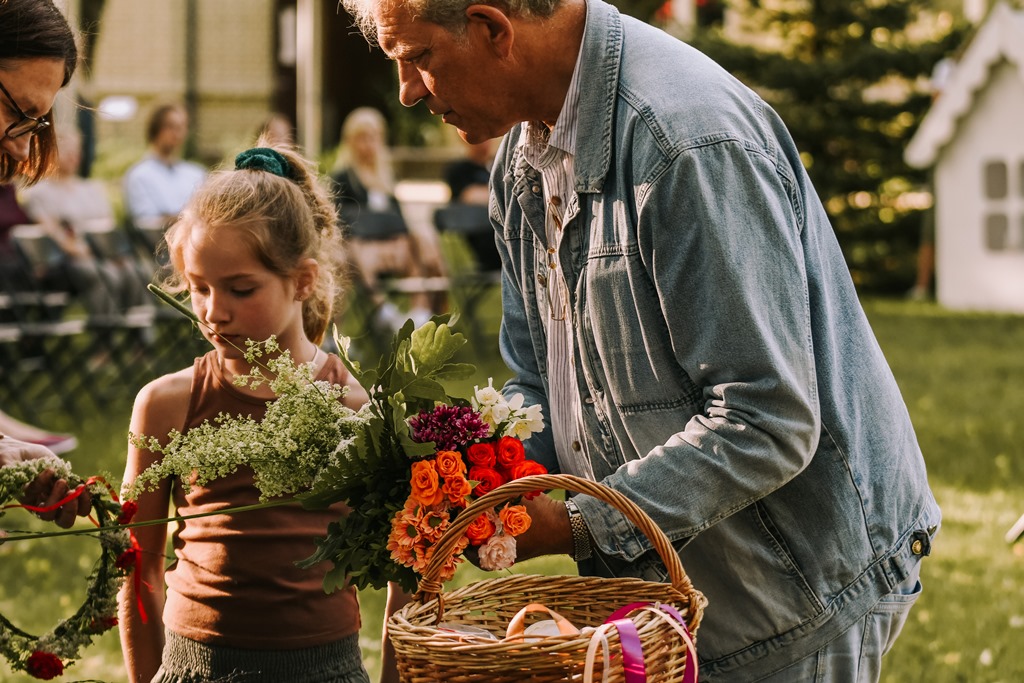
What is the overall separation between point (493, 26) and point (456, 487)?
73 centimetres

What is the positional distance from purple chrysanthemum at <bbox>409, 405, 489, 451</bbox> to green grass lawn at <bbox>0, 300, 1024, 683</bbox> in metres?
2.32

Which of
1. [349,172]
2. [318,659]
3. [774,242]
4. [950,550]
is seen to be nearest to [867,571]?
[774,242]

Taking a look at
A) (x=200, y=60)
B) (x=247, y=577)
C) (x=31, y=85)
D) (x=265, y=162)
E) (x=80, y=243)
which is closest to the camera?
(x=31, y=85)

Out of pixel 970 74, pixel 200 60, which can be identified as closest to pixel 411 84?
pixel 970 74

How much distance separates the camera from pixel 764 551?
2129 mm

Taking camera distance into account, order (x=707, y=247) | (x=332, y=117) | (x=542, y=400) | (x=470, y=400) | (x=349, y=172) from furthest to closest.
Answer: (x=332, y=117), (x=349, y=172), (x=542, y=400), (x=470, y=400), (x=707, y=247)

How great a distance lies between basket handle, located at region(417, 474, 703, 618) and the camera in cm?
188

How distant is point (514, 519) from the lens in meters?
1.97

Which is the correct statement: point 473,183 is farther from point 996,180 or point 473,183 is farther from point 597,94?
point 597,94

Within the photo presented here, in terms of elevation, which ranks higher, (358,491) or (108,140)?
(358,491)

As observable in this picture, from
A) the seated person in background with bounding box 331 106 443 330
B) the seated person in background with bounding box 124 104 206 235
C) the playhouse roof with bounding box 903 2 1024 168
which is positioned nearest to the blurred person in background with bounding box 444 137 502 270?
the seated person in background with bounding box 331 106 443 330

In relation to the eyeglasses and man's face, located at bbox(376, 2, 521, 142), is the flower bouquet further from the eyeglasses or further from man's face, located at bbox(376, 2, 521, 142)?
the eyeglasses

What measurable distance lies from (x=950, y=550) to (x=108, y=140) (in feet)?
61.7

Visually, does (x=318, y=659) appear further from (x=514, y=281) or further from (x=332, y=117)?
(x=332, y=117)
